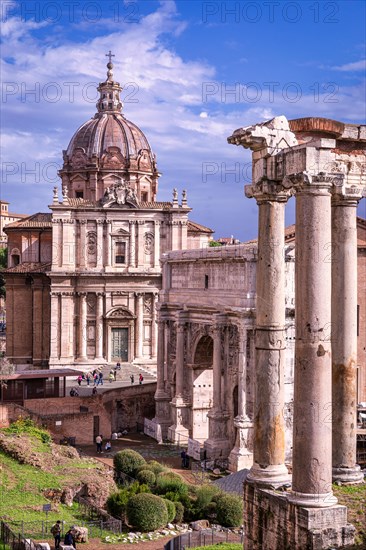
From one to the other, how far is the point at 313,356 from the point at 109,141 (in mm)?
41703

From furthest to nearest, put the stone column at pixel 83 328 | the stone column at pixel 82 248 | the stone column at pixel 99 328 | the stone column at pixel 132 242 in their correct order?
the stone column at pixel 132 242 < the stone column at pixel 82 248 < the stone column at pixel 99 328 < the stone column at pixel 83 328

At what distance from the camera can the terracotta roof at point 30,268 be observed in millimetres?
48594

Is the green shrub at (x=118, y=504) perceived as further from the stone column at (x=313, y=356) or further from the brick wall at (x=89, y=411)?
the stone column at (x=313, y=356)

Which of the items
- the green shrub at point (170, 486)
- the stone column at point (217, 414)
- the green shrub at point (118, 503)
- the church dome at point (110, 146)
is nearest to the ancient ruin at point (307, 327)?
the green shrub at point (118, 503)

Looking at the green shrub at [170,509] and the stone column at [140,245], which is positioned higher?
the stone column at [140,245]

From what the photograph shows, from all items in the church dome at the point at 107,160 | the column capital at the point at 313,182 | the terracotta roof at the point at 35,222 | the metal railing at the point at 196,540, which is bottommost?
the metal railing at the point at 196,540

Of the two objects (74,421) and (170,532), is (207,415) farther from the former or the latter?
(170,532)

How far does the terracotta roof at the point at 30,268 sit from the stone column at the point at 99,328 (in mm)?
3798

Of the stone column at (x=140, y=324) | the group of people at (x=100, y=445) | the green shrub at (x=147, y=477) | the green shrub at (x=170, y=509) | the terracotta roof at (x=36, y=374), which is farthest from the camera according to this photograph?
the stone column at (x=140, y=324)

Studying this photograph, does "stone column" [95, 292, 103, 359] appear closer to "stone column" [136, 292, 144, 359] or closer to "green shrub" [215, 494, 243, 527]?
"stone column" [136, 292, 144, 359]

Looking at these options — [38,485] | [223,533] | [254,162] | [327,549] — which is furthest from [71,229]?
[327,549]

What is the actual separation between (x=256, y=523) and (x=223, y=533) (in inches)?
351

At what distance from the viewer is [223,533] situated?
21.8 m

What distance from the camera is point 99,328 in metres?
47.4
